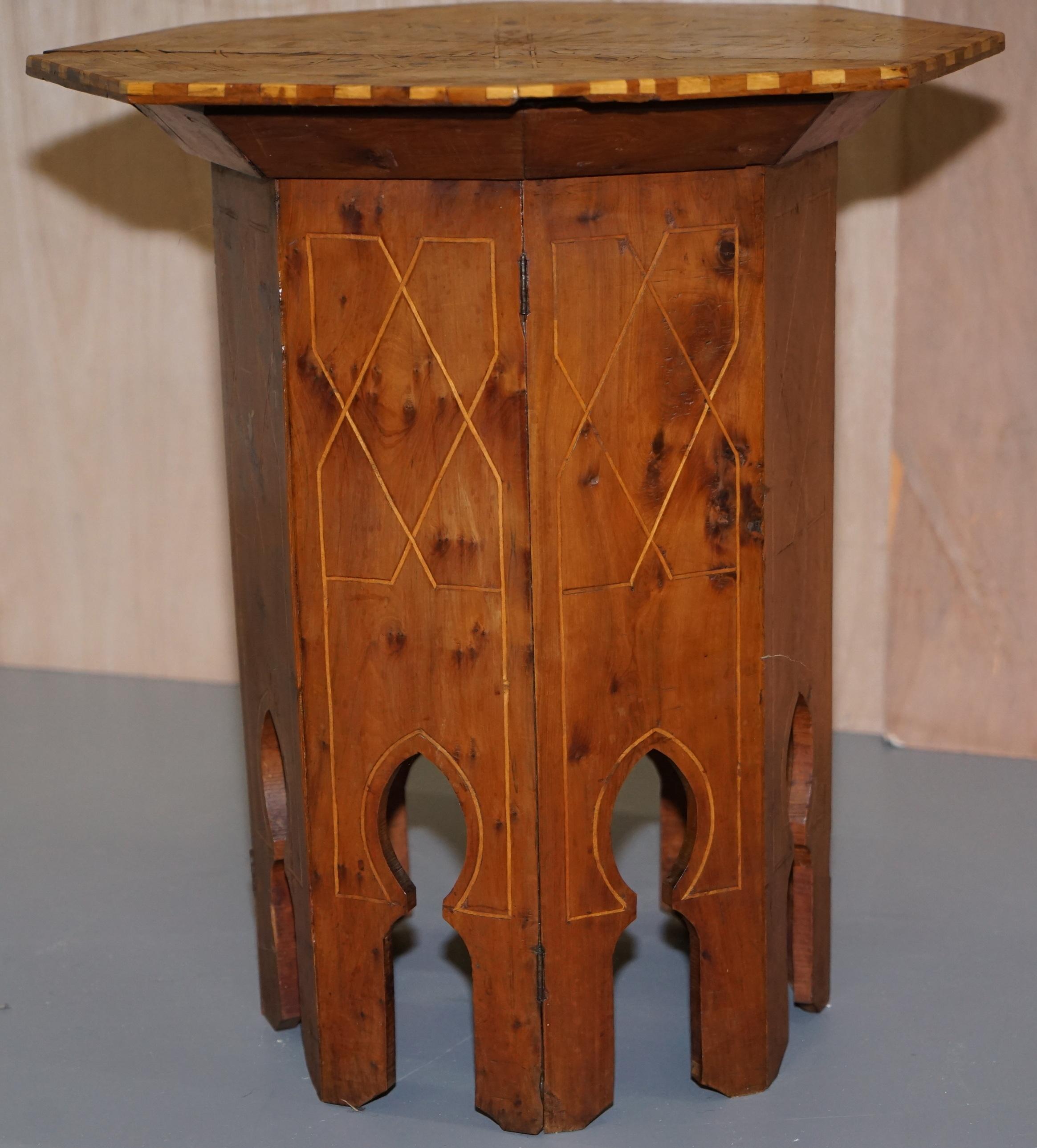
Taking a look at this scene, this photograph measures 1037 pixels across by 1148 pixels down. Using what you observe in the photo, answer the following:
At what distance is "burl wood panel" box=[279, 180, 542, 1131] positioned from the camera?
2.62 meters

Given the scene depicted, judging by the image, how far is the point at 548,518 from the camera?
269 centimetres

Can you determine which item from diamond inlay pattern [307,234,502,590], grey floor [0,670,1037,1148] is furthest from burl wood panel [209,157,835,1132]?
grey floor [0,670,1037,1148]

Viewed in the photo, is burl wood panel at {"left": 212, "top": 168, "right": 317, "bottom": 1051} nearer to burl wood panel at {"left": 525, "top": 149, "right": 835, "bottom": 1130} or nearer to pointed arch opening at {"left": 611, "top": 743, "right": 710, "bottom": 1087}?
burl wood panel at {"left": 525, "top": 149, "right": 835, "bottom": 1130}

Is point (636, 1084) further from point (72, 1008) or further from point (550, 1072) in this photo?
point (72, 1008)

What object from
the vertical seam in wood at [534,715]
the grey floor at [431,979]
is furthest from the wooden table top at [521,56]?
the grey floor at [431,979]

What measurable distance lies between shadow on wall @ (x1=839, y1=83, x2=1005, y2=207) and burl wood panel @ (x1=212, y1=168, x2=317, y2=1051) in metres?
1.78

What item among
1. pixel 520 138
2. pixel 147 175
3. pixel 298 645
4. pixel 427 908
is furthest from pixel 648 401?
pixel 147 175

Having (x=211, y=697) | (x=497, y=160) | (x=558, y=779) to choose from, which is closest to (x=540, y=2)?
(x=497, y=160)

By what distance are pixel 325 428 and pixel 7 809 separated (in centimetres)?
182

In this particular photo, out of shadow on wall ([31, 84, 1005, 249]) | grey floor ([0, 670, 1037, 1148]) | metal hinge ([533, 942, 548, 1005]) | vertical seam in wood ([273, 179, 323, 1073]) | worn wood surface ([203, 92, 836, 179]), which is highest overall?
shadow on wall ([31, 84, 1005, 249])

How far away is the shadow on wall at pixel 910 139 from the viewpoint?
160 inches

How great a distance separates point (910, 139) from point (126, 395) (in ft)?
6.83

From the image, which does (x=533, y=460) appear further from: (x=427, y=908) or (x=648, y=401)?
(x=427, y=908)

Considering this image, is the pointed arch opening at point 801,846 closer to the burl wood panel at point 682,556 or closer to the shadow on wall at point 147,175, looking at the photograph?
the burl wood panel at point 682,556
